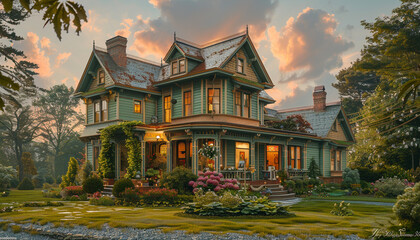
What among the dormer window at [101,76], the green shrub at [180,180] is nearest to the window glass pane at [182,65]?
the dormer window at [101,76]

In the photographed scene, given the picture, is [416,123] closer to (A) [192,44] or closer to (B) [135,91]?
(A) [192,44]

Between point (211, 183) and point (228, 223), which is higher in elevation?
point (211, 183)

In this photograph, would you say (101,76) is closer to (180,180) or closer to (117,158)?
(117,158)

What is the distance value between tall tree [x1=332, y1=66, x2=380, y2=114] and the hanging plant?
41.2 meters

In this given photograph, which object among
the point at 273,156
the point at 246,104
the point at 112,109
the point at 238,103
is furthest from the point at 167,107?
the point at 273,156

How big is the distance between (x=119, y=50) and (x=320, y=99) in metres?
19.8

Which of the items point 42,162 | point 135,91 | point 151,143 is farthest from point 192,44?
point 42,162

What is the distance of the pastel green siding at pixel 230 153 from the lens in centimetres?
2375

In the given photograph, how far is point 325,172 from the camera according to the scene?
32.8 m

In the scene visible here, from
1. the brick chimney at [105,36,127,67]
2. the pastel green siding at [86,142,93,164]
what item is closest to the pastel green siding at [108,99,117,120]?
the brick chimney at [105,36,127,67]

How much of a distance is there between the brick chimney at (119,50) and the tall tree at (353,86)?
38150 mm

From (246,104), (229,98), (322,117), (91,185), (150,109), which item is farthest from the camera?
(322,117)

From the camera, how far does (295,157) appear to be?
28.9 m

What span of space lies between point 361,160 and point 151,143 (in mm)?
25430
